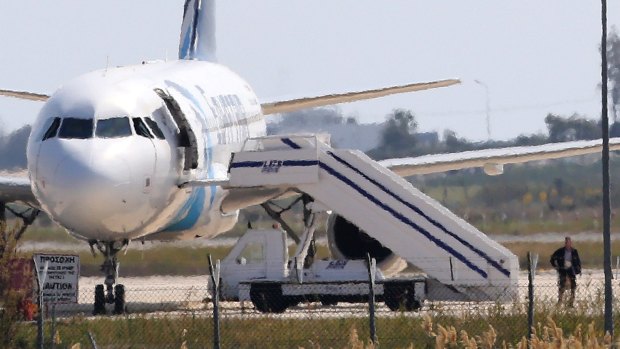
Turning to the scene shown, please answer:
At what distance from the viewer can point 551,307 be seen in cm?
2425

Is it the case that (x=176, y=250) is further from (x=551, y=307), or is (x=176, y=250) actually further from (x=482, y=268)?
(x=551, y=307)

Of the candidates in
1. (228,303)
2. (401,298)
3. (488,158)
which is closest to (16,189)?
(228,303)

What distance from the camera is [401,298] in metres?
27.4

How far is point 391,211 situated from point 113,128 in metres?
4.75

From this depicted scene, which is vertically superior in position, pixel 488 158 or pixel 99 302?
pixel 488 158

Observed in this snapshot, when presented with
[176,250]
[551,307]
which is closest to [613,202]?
[176,250]

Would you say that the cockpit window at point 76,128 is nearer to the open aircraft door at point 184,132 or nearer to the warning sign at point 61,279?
the open aircraft door at point 184,132

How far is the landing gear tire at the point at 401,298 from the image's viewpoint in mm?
27156

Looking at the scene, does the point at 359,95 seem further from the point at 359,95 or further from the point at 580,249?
the point at 580,249

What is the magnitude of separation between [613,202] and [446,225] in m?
14.4

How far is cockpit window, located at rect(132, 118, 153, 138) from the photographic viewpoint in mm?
26781

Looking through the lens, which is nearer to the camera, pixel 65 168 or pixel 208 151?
pixel 65 168

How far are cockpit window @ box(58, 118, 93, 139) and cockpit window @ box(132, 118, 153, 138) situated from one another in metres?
0.77

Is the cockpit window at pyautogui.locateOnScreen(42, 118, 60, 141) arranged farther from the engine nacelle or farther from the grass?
the grass
